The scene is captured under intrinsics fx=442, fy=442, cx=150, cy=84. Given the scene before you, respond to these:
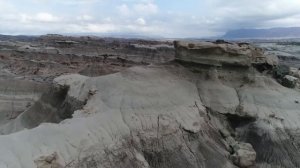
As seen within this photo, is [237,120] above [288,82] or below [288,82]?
below

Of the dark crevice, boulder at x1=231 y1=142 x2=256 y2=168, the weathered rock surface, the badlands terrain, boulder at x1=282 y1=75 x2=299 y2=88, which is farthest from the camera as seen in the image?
boulder at x1=282 y1=75 x2=299 y2=88

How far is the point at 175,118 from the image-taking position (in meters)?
15.3

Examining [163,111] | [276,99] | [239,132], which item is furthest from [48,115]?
[276,99]

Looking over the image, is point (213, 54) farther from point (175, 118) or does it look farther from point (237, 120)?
Result: point (175, 118)

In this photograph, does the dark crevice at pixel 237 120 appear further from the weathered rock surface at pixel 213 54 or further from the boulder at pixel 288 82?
the boulder at pixel 288 82

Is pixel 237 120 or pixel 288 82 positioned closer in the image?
pixel 237 120

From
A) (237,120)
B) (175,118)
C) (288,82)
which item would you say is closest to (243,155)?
(237,120)

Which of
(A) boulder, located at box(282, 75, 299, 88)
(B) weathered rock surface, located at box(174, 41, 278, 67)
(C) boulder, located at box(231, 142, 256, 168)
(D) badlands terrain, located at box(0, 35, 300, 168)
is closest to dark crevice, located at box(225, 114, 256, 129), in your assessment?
(D) badlands terrain, located at box(0, 35, 300, 168)

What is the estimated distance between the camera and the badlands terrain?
12.3 m

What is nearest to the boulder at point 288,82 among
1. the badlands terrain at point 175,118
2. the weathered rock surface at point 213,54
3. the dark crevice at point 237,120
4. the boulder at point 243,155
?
the badlands terrain at point 175,118

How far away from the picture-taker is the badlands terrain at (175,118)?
1231 cm

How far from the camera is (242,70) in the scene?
61.7 ft

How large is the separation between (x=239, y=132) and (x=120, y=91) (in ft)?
16.5

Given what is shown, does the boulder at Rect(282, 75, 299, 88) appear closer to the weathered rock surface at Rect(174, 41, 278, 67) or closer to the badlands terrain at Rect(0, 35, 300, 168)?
the badlands terrain at Rect(0, 35, 300, 168)
